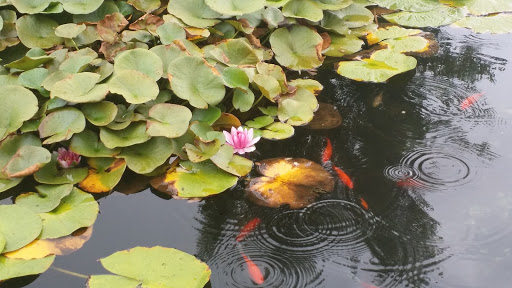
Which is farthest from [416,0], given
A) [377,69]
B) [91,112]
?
[91,112]

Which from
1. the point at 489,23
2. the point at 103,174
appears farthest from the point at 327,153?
the point at 489,23

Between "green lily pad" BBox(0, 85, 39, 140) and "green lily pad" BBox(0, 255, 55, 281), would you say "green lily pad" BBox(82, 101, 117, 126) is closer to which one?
"green lily pad" BBox(0, 85, 39, 140)

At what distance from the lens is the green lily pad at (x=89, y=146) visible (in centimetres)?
241

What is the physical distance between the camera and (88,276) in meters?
2.00

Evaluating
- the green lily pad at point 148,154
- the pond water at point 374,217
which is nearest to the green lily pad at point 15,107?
the pond water at point 374,217

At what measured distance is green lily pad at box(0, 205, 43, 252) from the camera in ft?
6.72

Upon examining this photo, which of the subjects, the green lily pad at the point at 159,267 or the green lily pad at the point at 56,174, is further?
the green lily pad at the point at 56,174

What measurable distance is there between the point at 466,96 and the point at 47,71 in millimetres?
2256

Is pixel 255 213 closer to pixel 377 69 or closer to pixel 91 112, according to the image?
pixel 91 112

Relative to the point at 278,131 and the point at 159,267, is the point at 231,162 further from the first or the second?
the point at 159,267

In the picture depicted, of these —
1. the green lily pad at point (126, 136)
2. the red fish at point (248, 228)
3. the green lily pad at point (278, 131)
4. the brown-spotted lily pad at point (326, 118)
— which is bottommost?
the red fish at point (248, 228)

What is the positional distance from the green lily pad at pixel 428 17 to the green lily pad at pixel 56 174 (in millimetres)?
2567

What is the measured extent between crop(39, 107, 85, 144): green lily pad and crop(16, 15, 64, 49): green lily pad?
2.28 ft

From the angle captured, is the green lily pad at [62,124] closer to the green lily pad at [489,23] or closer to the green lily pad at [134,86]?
the green lily pad at [134,86]
